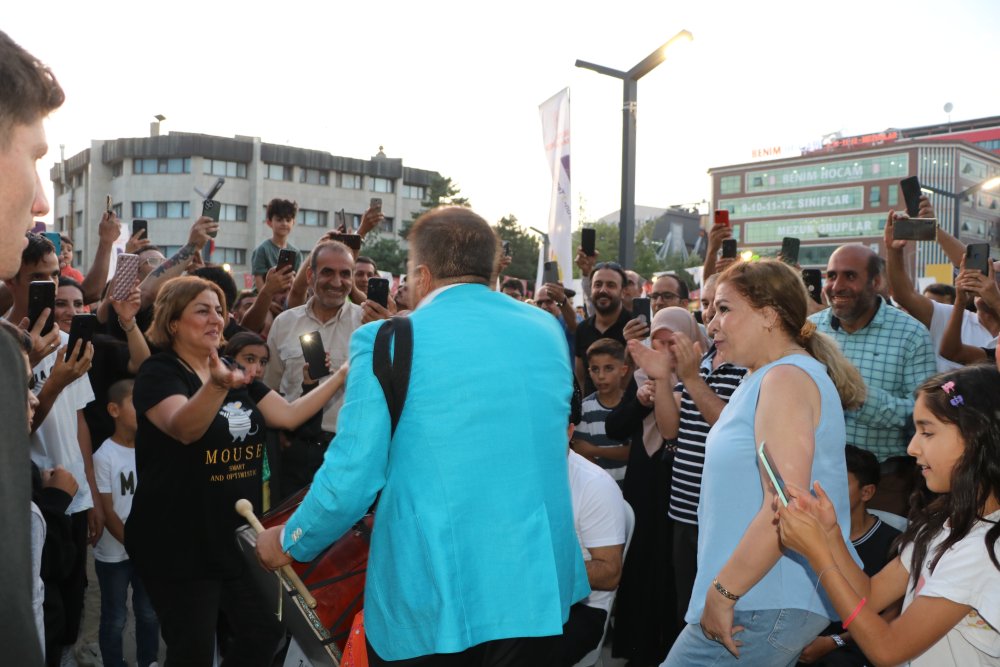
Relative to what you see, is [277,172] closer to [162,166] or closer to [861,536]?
[162,166]

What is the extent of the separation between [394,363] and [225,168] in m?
62.7

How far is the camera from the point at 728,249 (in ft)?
21.1

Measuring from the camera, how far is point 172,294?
13.0 feet

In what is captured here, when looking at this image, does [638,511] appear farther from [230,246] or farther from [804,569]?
[230,246]

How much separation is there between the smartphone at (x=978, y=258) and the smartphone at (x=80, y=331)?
5.12 m

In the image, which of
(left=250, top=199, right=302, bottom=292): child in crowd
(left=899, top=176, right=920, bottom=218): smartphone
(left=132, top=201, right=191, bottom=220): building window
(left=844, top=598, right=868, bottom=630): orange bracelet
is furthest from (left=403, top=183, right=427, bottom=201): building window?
(left=844, top=598, right=868, bottom=630): orange bracelet

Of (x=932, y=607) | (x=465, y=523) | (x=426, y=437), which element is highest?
(x=426, y=437)

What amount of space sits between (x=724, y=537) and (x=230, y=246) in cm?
6246

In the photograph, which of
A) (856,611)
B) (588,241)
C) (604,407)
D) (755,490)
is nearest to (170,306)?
(755,490)

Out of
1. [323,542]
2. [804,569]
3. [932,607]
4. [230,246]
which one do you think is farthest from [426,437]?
[230,246]

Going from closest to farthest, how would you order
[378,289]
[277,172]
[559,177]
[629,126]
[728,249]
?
[378,289] < [728,249] < [629,126] < [559,177] < [277,172]

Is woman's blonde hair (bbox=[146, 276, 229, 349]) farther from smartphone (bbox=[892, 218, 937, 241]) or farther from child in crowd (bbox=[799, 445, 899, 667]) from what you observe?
smartphone (bbox=[892, 218, 937, 241])

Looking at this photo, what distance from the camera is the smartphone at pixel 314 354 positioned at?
5117 mm

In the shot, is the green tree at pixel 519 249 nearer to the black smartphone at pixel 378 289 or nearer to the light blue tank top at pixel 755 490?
the black smartphone at pixel 378 289
